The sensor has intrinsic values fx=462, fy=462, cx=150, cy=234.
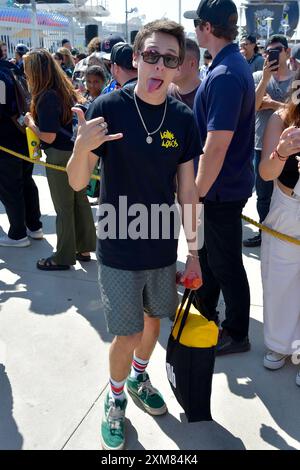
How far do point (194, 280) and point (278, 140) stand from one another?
0.95 meters

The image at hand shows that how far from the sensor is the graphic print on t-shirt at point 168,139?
1971mm

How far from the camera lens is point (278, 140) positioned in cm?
252

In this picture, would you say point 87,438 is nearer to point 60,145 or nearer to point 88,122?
point 88,122

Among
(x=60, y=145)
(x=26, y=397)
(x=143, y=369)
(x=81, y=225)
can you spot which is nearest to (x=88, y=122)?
(x=143, y=369)

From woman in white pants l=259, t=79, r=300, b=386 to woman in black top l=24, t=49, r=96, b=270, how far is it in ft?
6.14

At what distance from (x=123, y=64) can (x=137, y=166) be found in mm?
1883

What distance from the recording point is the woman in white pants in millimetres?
2508

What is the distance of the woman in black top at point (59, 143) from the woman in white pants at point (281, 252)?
1.87 meters

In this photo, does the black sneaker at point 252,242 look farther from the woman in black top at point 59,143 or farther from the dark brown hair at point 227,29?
the dark brown hair at point 227,29

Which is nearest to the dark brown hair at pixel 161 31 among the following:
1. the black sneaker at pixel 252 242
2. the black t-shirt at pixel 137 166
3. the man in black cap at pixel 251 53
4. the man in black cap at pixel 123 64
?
the black t-shirt at pixel 137 166

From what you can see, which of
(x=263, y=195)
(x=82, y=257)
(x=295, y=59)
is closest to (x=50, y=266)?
(x=82, y=257)

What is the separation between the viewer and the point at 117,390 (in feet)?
7.50

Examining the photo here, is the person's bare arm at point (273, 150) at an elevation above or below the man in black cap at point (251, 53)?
below

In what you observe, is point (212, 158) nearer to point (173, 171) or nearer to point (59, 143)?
point (173, 171)
